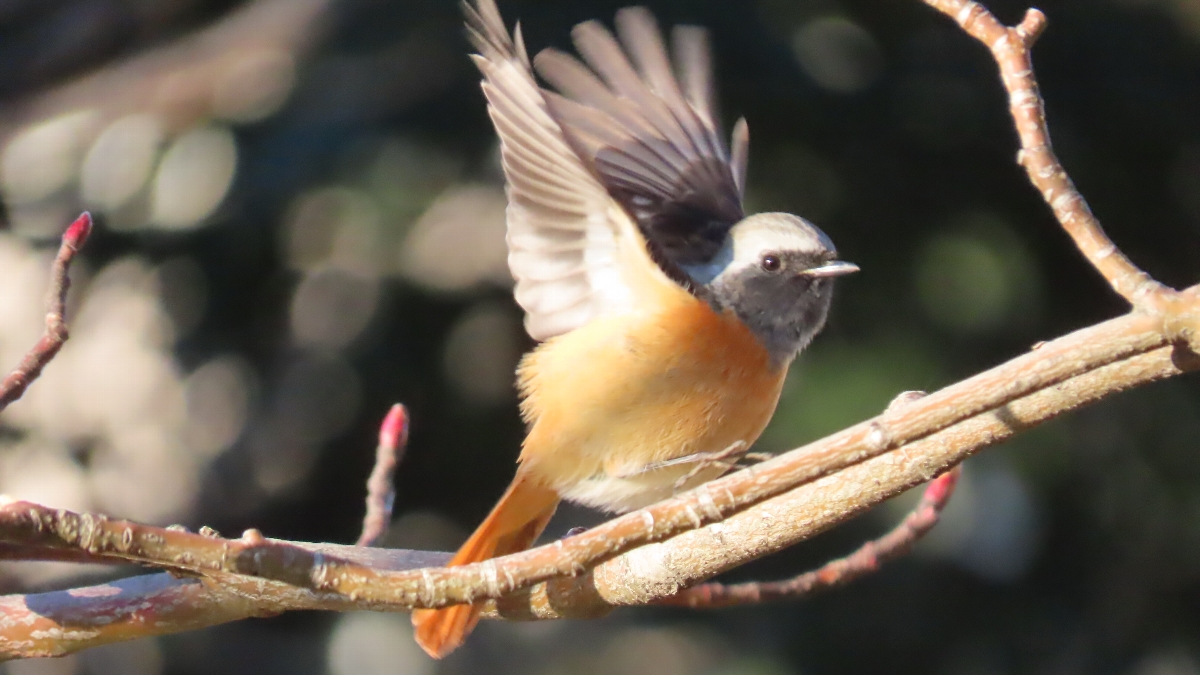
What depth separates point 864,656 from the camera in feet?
12.3

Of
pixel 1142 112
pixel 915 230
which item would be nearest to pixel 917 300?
pixel 915 230

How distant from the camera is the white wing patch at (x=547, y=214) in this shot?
7.82ft

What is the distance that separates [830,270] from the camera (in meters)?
3.05

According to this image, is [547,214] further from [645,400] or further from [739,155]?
[739,155]

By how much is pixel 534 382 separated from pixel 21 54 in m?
3.15

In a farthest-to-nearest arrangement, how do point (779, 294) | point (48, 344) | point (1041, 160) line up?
point (779, 294) → point (48, 344) → point (1041, 160)

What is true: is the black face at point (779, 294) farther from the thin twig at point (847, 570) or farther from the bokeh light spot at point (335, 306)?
the bokeh light spot at point (335, 306)

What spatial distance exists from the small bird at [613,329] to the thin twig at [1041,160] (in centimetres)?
86

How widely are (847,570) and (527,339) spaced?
1.62 m

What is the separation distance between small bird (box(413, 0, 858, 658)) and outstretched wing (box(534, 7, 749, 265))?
15 centimetres

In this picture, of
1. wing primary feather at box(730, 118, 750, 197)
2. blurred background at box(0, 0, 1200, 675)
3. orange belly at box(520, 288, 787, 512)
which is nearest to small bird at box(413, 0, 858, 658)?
orange belly at box(520, 288, 787, 512)

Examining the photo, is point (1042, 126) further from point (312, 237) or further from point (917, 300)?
point (312, 237)

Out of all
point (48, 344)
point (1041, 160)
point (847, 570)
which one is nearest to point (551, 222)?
point (847, 570)

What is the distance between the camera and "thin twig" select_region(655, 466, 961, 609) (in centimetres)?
270
